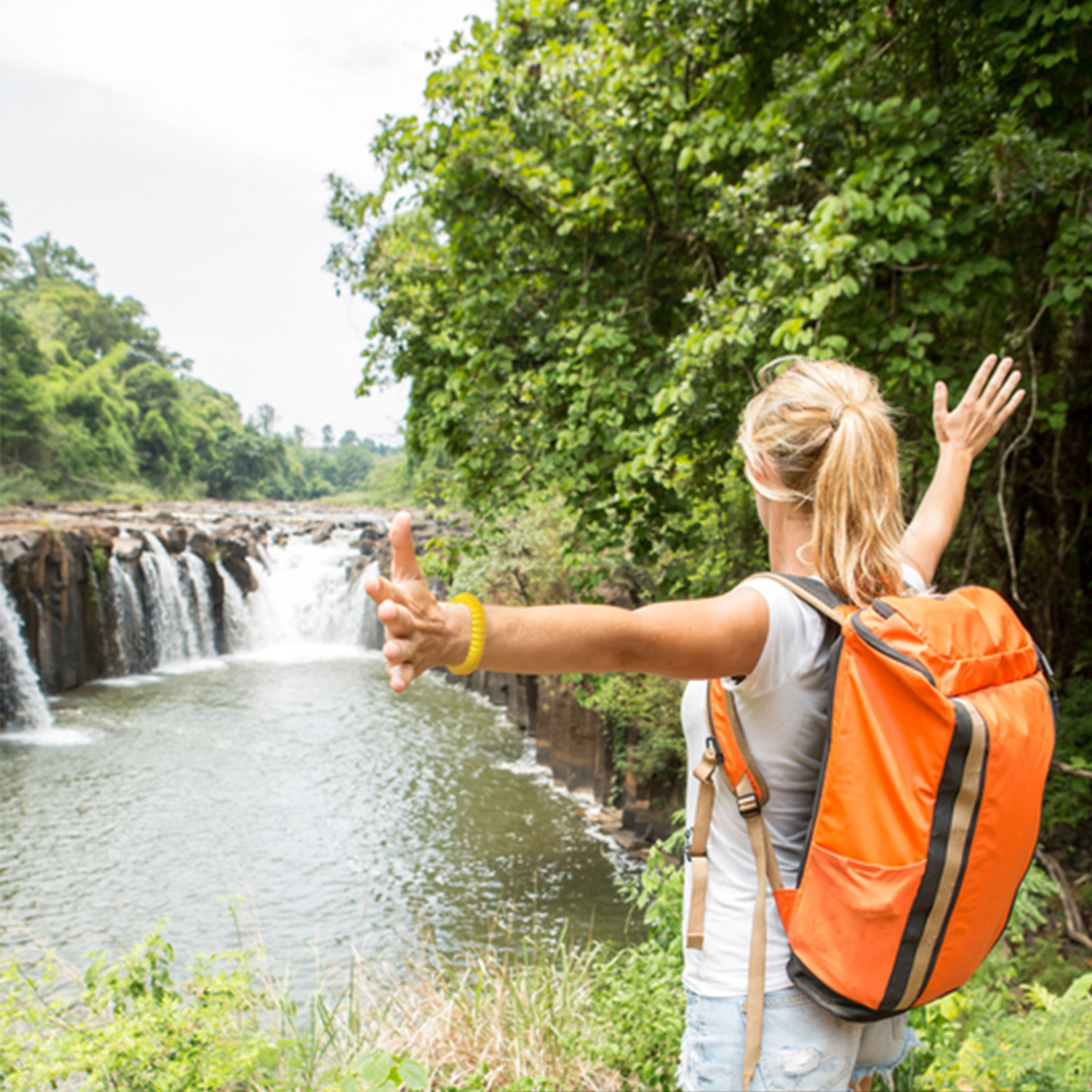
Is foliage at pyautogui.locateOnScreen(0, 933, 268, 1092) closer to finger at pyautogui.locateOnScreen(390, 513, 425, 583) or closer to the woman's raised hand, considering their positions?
finger at pyautogui.locateOnScreen(390, 513, 425, 583)

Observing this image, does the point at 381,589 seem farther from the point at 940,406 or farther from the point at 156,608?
the point at 156,608

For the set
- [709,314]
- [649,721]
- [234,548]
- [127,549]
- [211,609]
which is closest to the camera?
[709,314]

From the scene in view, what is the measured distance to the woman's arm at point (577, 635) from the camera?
1.20m

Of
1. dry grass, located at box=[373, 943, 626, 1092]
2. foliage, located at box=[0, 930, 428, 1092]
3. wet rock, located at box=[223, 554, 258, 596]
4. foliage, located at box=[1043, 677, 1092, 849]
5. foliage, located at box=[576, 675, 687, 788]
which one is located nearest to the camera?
foliage, located at box=[0, 930, 428, 1092]

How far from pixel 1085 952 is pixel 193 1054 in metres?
4.57

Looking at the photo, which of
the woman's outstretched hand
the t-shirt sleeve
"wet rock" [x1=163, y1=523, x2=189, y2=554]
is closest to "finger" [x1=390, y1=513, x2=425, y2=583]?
the woman's outstretched hand

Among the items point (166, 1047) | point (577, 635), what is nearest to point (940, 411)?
point (577, 635)

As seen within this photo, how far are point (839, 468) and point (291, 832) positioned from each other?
32.6ft

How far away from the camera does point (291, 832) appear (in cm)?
1015

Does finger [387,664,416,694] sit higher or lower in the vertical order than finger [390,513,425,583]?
lower

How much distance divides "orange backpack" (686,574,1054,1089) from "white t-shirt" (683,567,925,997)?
28mm

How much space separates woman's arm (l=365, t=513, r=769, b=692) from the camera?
1.20 metres

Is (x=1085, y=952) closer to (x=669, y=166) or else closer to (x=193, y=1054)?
(x=193, y=1054)

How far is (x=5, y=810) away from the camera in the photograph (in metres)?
10.5
